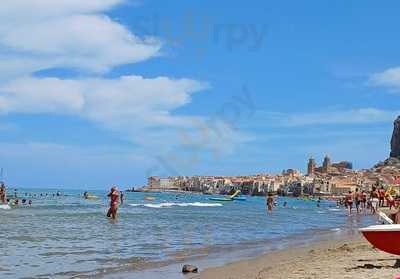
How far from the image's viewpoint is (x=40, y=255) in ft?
49.5

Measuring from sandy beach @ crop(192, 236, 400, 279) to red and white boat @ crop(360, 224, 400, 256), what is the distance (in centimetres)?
37

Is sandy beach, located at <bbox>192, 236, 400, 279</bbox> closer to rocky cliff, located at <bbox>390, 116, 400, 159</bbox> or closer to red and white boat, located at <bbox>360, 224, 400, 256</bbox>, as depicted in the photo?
red and white boat, located at <bbox>360, 224, 400, 256</bbox>

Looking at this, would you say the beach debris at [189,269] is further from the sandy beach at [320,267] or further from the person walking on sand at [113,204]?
the person walking on sand at [113,204]

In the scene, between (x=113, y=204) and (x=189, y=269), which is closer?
(x=189, y=269)

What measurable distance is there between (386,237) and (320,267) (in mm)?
1653

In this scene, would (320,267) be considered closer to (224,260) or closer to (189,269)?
(189,269)

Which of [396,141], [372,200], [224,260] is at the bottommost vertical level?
[224,260]

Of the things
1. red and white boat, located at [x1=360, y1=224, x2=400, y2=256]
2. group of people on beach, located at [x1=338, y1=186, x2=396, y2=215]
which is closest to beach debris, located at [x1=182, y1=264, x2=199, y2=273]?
red and white boat, located at [x1=360, y1=224, x2=400, y2=256]

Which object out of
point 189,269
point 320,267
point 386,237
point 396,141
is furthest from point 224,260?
point 396,141

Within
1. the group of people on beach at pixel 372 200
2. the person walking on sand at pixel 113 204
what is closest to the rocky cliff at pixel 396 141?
the group of people on beach at pixel 372 200

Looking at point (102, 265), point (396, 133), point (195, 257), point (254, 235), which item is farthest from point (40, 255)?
Answer: point (396, 133)

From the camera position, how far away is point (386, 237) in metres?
11.1

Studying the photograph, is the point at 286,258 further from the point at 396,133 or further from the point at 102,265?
the point at 396,133

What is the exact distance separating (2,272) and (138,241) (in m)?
7.61
